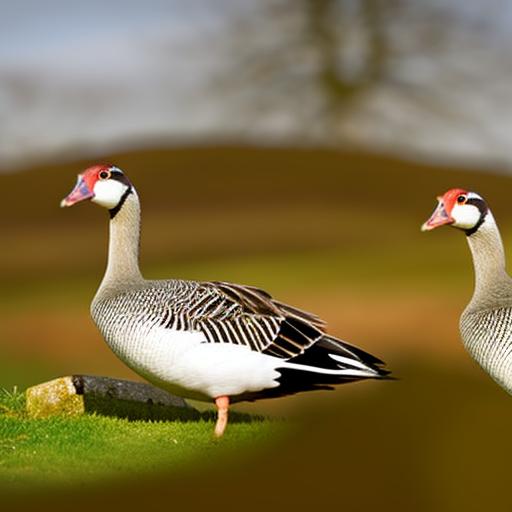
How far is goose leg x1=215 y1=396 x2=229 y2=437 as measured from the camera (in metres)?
5.83

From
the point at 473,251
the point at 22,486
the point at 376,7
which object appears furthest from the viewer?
the point at 376,7

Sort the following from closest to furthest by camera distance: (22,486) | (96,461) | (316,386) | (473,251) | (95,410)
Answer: (22,486), (96,461), (316,386), (473,251), (95,410)

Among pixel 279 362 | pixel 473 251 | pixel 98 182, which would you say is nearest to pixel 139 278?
pixel 98 182

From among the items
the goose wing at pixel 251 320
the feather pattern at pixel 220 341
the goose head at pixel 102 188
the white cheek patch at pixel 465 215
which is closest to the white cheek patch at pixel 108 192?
the goose head at pixel 102 188

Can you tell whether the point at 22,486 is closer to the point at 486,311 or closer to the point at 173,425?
the point at 173,425

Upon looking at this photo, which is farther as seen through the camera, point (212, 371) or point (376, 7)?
point (376, 7)

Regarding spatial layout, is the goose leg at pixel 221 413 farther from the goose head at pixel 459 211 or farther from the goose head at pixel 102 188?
the goose head at pixel 459 211

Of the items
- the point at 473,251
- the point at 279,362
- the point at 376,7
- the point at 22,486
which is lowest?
the point at 22,486

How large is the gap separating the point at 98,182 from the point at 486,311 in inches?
102

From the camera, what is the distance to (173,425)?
629 centimetres

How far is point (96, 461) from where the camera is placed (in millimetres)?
5484

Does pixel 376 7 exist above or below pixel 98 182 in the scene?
above

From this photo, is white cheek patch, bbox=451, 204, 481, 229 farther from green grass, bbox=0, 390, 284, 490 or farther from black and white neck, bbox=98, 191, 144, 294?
black and white neck, bbox=98, 191, 144, 294

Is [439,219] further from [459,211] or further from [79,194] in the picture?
[79,194]
